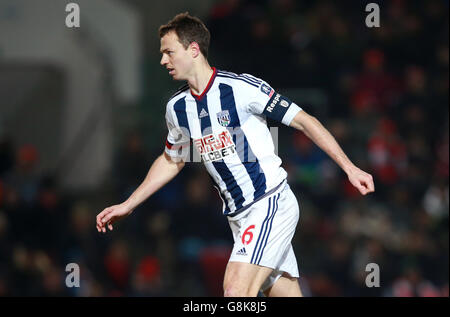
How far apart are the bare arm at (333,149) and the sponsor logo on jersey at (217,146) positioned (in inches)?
16.2

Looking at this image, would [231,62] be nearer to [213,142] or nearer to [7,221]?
[7,221]

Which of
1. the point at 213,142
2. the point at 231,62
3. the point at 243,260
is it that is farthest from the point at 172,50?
the point at 231,62

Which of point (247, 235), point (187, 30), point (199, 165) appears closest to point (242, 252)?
point (247, 235)

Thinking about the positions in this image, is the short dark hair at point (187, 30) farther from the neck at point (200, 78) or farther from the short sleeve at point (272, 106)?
the short sleeve at point (272, 106)

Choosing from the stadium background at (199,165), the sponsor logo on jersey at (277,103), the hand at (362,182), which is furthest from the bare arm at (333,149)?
the stadium background at (199,165)

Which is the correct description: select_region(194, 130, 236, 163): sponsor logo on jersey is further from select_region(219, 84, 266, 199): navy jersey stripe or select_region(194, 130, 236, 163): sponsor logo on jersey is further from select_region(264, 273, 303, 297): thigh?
select_region(264, 273, 303, 297): thigh

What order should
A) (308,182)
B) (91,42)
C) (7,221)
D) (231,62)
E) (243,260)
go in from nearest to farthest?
(243,260) → (7,221) → (308,182) → (231,62) → (91,42)

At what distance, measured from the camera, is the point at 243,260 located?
4.57 metres

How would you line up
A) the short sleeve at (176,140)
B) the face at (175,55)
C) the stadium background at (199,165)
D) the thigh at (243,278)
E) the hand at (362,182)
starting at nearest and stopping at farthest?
the hand at (362,182), the thigh at (243,278), the face at (175,55), the short sleeve at (176,140), the stadium background at (199,165)

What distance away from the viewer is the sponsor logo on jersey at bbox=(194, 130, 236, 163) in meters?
4.77

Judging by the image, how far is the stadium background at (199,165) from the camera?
9.39 metres

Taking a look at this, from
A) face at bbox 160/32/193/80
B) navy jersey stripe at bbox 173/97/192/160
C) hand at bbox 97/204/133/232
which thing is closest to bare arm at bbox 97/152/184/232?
hand at bbox 97/204/133/232

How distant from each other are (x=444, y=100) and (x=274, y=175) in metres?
6.48

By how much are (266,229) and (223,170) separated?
1.52 ft
